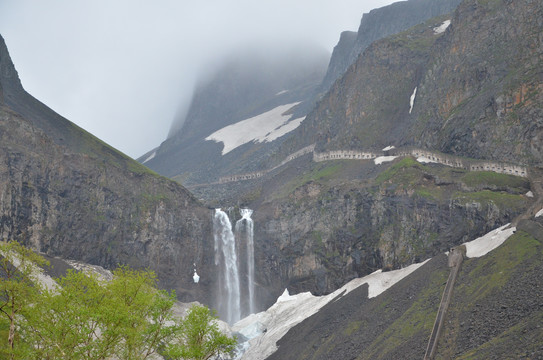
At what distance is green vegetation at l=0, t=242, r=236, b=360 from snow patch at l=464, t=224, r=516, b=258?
124 feet

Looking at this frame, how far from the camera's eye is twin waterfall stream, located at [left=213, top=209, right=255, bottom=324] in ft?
335

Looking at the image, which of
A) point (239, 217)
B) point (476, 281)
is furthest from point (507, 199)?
point (239, 217)

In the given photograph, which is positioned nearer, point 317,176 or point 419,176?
point 419,176

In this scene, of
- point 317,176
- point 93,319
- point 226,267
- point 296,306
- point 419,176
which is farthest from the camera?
point 317,176

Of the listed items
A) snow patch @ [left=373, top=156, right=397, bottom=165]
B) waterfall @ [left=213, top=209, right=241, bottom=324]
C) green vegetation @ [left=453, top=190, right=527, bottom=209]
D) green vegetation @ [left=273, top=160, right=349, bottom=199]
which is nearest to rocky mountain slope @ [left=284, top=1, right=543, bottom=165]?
snow patch @ [left=373, top=156, right=397, bottom=165]

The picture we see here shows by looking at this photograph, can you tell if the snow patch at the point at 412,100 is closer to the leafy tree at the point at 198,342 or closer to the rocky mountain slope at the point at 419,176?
the rocky mountain slope at the point at 419,176

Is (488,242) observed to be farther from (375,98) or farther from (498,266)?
(375,98)

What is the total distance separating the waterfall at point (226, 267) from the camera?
335ft

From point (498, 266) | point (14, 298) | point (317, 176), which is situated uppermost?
point (14, 298)

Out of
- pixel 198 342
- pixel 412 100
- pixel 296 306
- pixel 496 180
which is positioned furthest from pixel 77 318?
pixel 412 100

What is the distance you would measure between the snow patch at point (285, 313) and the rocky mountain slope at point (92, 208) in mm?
16795

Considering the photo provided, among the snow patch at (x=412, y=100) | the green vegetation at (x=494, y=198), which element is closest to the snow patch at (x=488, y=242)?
the green vegetation at (x=494, y=198)

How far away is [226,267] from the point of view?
355 feet

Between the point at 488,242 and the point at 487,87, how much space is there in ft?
154
